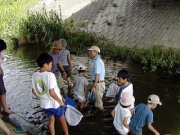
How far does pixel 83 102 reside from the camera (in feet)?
23.2

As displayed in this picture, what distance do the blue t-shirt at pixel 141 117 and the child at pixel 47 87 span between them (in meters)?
1.28

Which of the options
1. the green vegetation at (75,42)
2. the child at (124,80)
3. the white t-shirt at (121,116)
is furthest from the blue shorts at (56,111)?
the green vegetation at (75,42)

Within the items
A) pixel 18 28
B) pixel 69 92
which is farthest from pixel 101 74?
pixel 18 28

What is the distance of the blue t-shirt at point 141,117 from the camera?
4930 millimetres

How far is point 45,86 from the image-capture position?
515 centimetres

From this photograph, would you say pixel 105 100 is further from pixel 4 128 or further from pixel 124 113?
pixel 4 128

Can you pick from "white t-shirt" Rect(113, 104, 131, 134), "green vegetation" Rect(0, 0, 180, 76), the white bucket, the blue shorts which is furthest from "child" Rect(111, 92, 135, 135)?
"green vegetation" Rect(0, 0, 180, 76)

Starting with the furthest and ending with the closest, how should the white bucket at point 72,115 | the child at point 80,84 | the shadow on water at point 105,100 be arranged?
the child at point 80,84, the shadow on water at point 105,100, the white bucket at point 72,115

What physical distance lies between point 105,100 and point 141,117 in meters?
2.74

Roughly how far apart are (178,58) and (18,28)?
291 inches

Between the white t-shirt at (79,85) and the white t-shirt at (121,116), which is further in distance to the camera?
the white t-shirt at (79,85)

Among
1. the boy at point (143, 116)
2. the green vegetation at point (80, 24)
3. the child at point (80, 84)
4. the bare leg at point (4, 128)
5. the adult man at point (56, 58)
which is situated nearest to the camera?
the boy at point (143, 116)

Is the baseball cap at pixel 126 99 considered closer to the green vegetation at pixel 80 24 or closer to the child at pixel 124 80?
the child at pixel 124 80

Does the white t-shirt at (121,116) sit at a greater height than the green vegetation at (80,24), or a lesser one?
lesser
